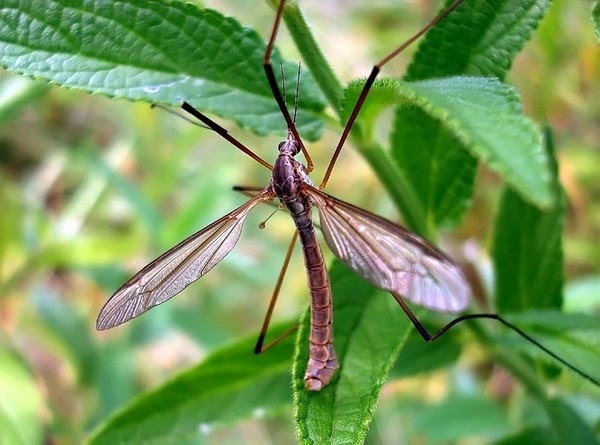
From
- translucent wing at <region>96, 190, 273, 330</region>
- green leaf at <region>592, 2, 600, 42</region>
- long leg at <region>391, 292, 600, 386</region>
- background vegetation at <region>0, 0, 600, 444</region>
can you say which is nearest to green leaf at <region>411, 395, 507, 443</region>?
background vegetation at <region>0, 0, 600, 444</region>

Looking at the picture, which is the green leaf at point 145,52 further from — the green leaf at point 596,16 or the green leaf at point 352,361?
the green leaf at point 596,16

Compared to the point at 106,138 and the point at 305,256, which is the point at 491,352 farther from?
the point at 106,138

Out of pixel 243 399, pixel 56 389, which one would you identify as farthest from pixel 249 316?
pixel 243 399

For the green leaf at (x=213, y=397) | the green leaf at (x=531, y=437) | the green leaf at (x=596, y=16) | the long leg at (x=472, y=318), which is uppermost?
the green leaf at (x=596, y=16)

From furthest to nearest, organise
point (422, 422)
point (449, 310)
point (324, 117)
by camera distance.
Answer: point (422, 422)
point (324, 117)
point (449, 310)

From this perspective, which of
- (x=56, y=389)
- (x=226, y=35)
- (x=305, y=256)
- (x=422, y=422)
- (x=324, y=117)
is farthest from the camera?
(x=56, y=389)

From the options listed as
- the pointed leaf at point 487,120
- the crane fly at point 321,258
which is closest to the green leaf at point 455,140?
the pointed leaf at point 487,120
